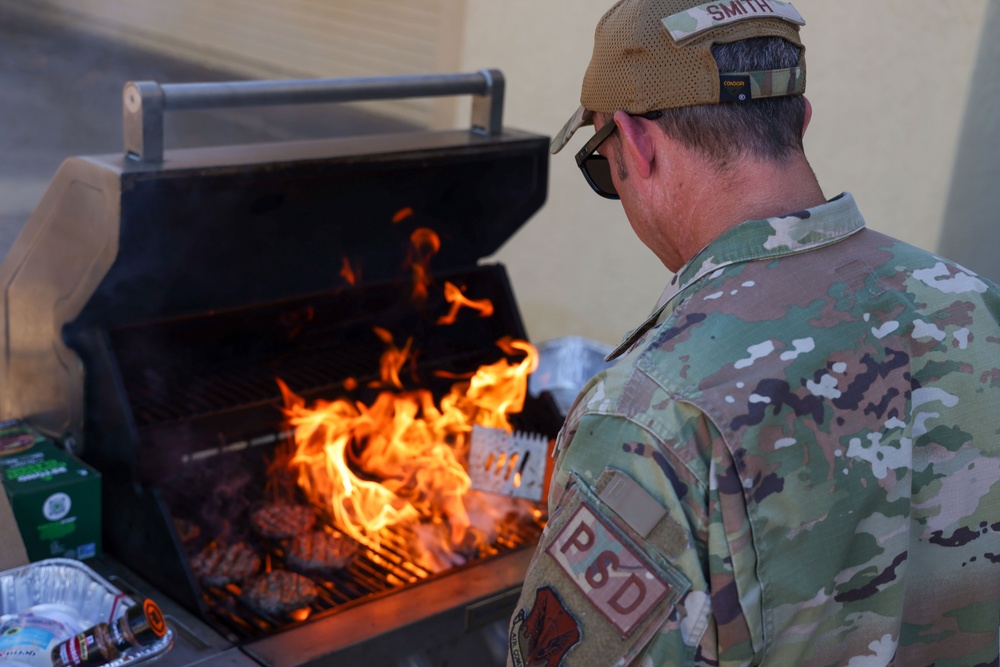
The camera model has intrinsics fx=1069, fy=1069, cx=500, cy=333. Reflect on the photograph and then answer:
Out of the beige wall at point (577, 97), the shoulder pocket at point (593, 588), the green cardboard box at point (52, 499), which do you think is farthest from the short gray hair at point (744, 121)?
the beige wall at point (577, 97)

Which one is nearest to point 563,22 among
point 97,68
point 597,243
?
point 597,243

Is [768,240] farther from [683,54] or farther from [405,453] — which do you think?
[405,453]

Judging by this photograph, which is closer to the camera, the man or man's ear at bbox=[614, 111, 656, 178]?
the man

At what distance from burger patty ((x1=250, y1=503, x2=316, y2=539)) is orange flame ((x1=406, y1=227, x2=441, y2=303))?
72cm

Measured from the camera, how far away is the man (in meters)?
1.30

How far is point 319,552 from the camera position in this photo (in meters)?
2.60

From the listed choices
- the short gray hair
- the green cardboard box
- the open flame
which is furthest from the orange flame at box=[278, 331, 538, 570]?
the short gray hair

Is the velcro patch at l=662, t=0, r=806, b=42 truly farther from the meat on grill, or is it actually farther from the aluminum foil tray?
the aluminum foil tray

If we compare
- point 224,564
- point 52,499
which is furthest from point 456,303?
point 52,499

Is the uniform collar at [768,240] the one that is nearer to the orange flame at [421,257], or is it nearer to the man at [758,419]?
the man at [758,419]

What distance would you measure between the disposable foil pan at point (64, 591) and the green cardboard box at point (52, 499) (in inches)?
5.1

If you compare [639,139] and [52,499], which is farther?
[52,499]

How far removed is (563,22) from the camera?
18.1 ft

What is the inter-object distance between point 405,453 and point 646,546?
178cm
